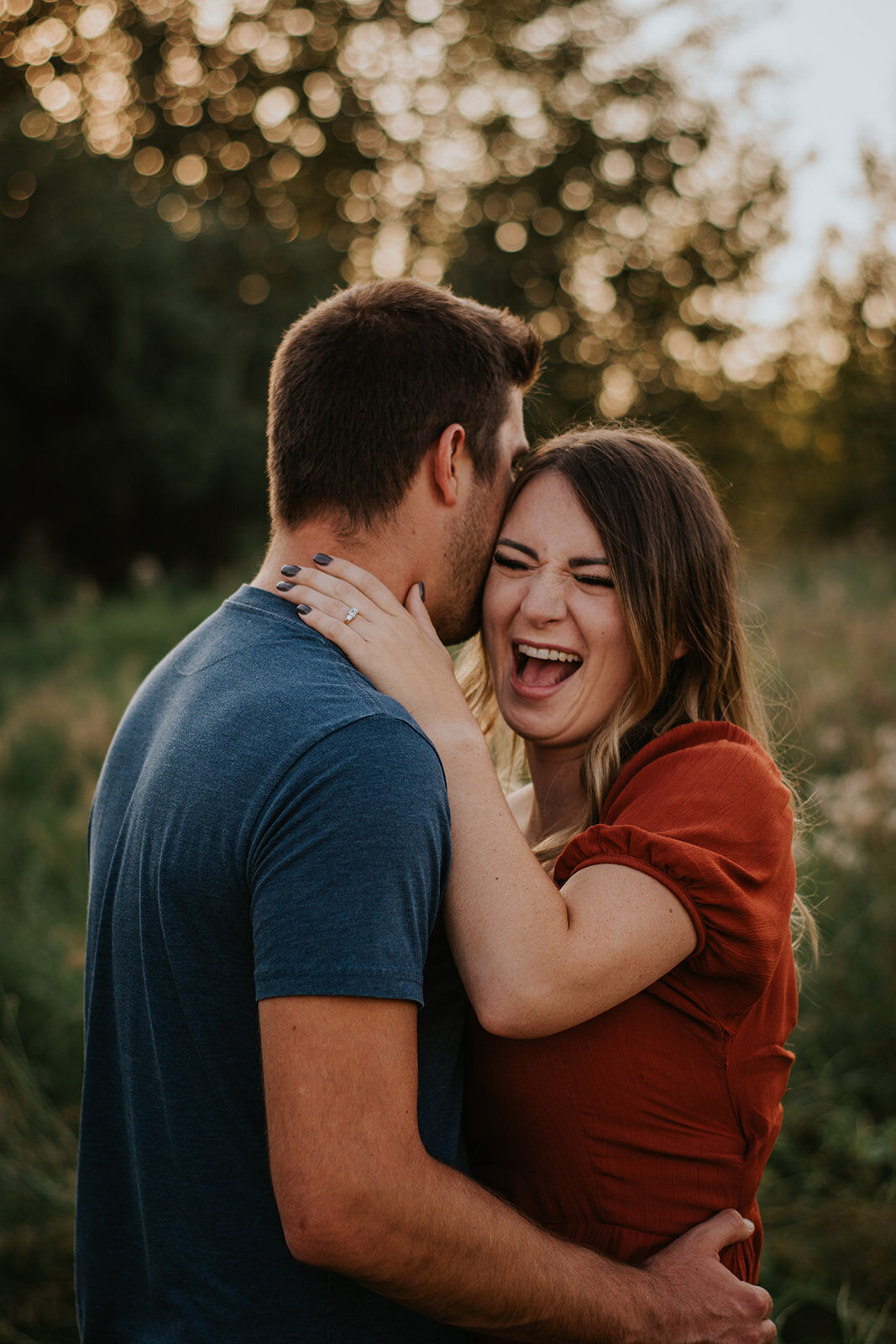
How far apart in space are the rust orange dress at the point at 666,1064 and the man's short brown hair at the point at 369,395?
807mm

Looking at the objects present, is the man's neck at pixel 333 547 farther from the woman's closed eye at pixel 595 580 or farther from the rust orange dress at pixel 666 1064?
the rust orange dress at pixel 666 1064

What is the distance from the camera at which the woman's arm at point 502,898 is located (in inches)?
69.7

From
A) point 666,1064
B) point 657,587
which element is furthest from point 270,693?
point 657,587

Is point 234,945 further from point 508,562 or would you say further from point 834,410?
point 834,410

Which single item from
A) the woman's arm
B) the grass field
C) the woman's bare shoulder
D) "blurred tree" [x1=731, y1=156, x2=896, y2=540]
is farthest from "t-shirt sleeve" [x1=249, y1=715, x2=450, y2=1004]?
"blurred tree" [x1=731, y1=156, x2=896, y2=540]

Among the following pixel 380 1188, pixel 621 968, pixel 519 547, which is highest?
pixel 519 547

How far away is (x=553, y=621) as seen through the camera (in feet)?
8.12

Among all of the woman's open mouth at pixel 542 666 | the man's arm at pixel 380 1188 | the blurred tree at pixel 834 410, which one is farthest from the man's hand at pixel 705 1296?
the blurred tree at pixel 834 410

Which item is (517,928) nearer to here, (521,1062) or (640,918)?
(640,918)

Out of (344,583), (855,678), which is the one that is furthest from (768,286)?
(344,583)

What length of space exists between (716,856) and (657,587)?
2.54 feet

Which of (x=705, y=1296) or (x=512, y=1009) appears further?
(x=705, y=1296)

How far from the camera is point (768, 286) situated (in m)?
21.3

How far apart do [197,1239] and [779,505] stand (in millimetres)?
22682
